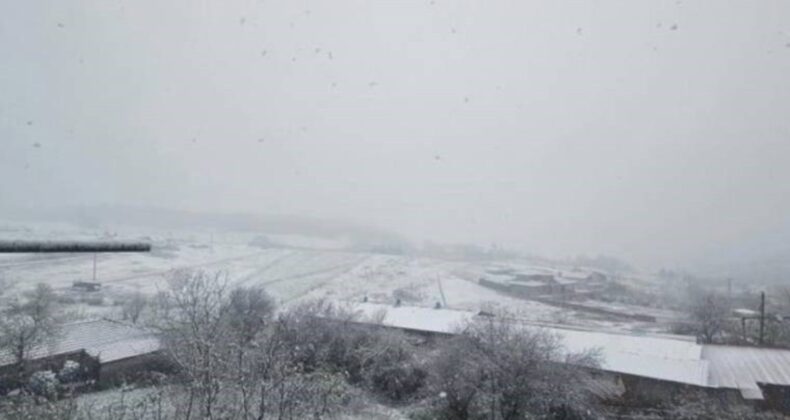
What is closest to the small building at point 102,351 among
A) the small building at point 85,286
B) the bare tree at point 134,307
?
the bare tree at point 134,307

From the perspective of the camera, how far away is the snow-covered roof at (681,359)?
1909 cm

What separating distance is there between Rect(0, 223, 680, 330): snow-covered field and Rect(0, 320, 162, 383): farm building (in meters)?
8.08

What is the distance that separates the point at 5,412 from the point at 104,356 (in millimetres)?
4783

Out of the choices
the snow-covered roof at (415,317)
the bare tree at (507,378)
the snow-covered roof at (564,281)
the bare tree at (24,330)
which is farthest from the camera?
the snow-covered roof at (564,281)

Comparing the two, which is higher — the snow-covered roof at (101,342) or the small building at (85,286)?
the snow-covered roof at (101,342)

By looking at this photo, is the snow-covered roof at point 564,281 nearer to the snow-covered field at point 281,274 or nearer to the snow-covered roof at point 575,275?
the snow-covered roof at point 575,275

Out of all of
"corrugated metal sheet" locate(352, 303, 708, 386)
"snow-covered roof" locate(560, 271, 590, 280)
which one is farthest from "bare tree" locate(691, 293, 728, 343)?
"snow-covered roof" locate(560, 271, 590, 280)

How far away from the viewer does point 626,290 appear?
173ft

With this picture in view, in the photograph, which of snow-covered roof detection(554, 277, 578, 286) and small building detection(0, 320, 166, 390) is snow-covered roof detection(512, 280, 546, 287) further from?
small building detection(0, 320, 166, 390)

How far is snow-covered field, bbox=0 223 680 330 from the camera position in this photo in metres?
37.1

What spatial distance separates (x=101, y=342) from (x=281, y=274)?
25.8 m

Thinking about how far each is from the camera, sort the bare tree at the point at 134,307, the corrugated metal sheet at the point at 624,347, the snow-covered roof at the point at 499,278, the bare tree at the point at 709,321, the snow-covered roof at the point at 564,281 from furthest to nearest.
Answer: the snow-covered roof at the point at 564,281, the snow-covered roof at the point at 499,278, the bare tree at the point at 709,321, the bare tree at the point at 134,307, the corrugated metal sheet at the point at 624,347

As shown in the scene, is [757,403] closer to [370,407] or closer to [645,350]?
[645,350]

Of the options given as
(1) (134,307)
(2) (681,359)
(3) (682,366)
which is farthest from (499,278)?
(1) (134,307)
